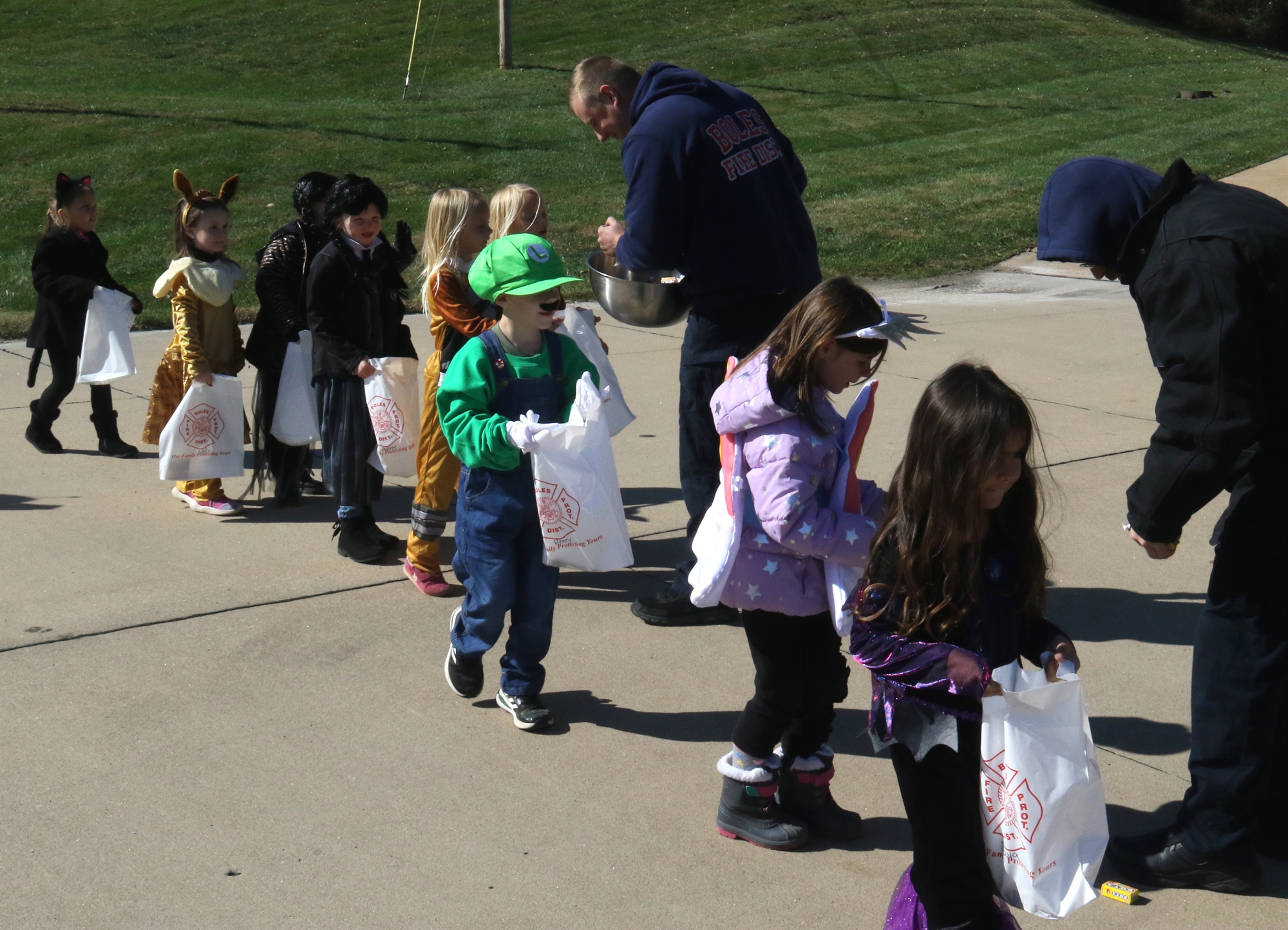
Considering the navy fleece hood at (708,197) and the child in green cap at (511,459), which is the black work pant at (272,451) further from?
the child in green cap at (511,459)

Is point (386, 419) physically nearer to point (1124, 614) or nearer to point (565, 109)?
point (1124, 614)

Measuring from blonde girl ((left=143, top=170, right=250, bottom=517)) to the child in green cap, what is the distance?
249 centimetres

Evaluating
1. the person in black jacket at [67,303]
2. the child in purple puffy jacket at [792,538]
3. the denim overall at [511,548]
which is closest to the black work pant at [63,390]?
the person in black jacket at [67,303]

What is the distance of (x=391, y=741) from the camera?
4051 mm

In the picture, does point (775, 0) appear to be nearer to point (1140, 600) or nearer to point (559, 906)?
point (1140, 600)

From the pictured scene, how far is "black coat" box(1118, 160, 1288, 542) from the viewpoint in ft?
9.59

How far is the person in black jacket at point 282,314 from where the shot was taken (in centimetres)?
590

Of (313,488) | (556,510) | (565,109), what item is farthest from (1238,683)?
(565,109)

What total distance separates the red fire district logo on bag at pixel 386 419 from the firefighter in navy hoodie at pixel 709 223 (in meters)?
1.20

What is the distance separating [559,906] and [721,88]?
2894 millimetres

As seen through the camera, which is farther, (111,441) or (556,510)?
(111,441)

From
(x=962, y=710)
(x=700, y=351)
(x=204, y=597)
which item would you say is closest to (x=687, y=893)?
(x=962, y=710)

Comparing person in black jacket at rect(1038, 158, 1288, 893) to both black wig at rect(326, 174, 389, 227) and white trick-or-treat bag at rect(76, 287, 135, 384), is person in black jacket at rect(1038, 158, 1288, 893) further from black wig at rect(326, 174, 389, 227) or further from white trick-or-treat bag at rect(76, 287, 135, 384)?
white trick-or-treat bag at rect(76, 287, 135, 384)

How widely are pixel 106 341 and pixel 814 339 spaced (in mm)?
4875
